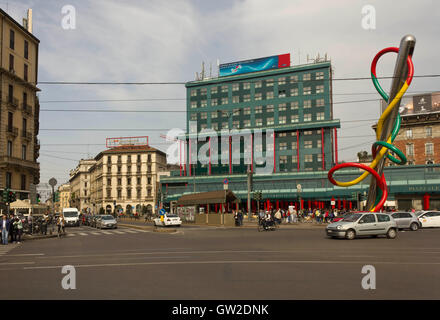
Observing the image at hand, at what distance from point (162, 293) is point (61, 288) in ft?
7.63

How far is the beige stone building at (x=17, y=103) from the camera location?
4362 cm

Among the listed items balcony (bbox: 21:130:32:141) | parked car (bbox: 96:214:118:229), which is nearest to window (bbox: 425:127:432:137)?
parked car (bbox: 96:214:118:229)

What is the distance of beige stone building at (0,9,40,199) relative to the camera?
43.6 meters

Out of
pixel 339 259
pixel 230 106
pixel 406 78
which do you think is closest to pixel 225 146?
pixel 230 106

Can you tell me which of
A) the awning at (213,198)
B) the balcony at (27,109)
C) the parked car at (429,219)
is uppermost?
the balcony at (27,109)

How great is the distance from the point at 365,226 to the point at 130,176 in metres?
94.3

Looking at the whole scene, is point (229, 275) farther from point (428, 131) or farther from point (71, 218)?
point (428, 131)

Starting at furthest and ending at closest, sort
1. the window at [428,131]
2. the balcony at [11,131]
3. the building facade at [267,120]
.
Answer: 1. the building facade at [267,120]
2. the window at [428,131]
3. the balcony at [11,131]

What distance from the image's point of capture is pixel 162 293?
7898mm

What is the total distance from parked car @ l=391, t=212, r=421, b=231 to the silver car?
26.7ft

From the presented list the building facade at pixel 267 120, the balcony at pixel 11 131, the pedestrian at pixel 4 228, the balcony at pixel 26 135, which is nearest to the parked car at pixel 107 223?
the pedestrian at pixel 4 228

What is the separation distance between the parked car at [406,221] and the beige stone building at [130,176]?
3228 inches

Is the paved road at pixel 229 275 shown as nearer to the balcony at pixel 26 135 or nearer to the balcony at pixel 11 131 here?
the balcony at pixel 11 131
